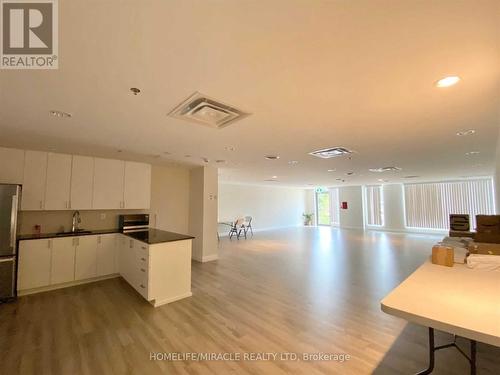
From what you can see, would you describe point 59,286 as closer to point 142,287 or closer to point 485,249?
point 142,287

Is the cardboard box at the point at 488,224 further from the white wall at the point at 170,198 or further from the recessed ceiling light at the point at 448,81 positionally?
the white wall at the point at 170,198

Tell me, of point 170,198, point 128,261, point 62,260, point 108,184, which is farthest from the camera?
point 170,198

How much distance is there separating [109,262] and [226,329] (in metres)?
3.03

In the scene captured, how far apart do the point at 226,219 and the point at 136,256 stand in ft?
21.0

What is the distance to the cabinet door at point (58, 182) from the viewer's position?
12.8 feet

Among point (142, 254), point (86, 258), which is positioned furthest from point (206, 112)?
point (86, 258)

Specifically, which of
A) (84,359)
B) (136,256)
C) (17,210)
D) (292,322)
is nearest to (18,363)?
(84,359)

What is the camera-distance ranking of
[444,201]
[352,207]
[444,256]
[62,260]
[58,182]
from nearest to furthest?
[444,256]
[62,260]
[58,182]
[444,201]
[352,207]

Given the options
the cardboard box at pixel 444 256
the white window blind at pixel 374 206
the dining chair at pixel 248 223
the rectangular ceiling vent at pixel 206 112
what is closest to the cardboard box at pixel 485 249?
the cardboard box at pixel 444 256

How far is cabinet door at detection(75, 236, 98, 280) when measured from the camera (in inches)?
155

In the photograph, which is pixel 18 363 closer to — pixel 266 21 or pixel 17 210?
pixel 17 210

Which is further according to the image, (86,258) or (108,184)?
(108,184)

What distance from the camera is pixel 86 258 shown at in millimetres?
4008

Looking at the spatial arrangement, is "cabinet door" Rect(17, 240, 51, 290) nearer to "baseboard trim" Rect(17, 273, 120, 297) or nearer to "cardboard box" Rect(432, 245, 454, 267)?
"baseboard trim" Rect(17, 273, 120, 297)
